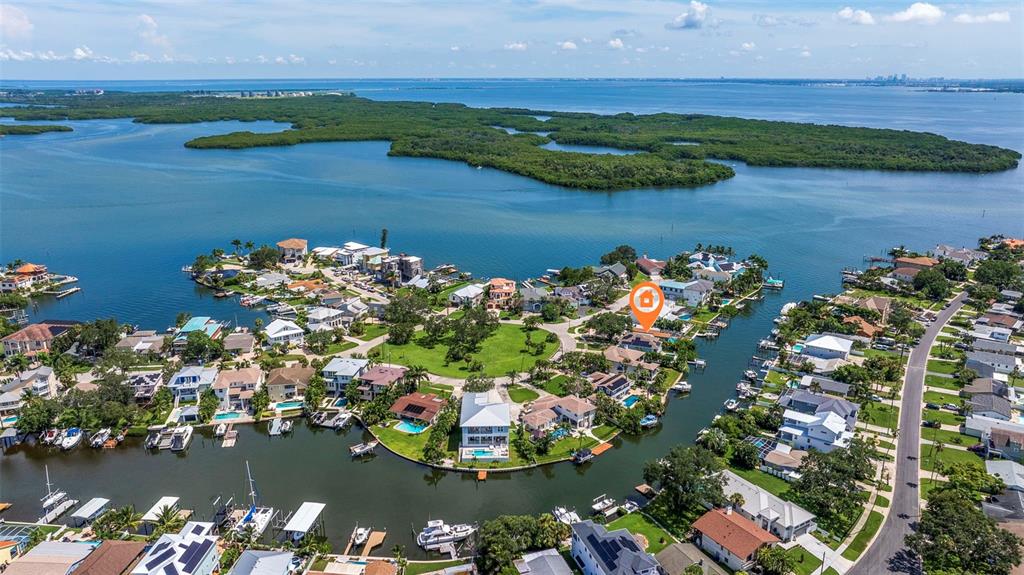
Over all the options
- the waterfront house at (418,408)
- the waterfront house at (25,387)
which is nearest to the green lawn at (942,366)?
the waterfront house at (418,408)

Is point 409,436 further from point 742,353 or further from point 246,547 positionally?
point 742,353

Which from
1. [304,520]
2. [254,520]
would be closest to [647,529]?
[304,520]

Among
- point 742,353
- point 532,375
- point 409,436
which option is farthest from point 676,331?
point 409,436

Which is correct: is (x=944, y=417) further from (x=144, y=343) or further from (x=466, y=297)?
(x=144, y=343)

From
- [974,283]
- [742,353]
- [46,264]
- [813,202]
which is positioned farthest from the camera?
[813,202]

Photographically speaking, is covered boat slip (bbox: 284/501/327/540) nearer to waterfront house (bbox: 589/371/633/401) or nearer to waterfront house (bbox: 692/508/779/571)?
waterfront house (bbox: 692/508/779/571)
